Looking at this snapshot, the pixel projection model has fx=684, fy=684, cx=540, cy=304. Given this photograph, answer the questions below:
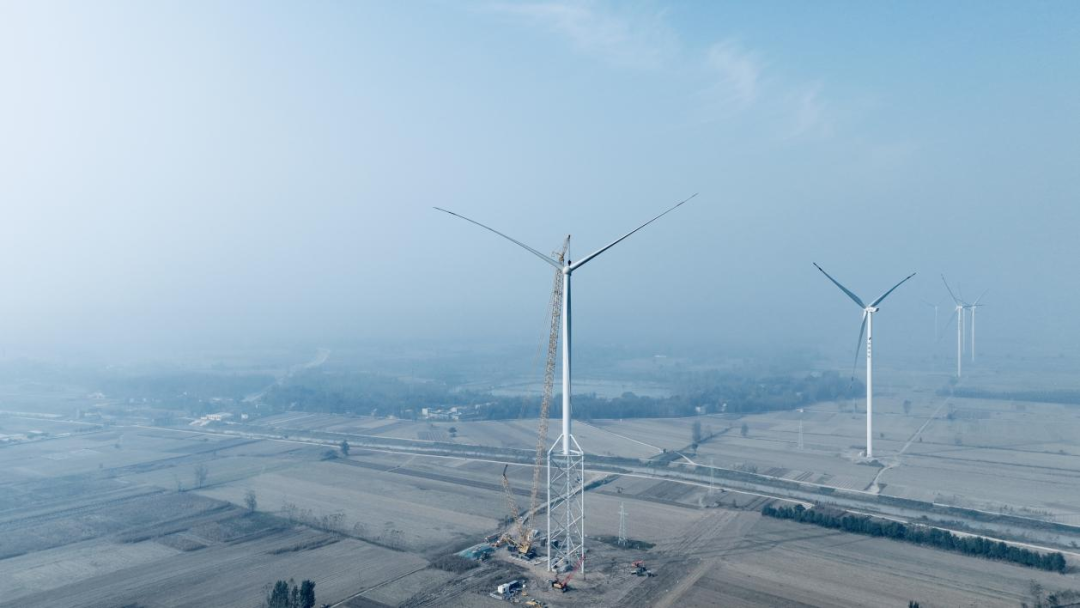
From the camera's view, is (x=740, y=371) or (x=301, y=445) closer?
(x=301, y=445)

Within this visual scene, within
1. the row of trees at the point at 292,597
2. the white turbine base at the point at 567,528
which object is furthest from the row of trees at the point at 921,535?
the row of trees at the point at 292,597

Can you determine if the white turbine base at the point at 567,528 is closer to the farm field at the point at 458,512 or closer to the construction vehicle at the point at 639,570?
the farm field at the point at 458,512

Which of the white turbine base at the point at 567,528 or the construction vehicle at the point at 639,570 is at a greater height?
the white turbine base at the point at 567,528

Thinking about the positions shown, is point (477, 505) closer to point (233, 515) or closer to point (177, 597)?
point (233, 515)

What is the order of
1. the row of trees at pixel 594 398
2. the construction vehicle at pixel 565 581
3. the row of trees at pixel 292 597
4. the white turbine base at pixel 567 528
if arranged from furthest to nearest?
1. the row of trees at pixel 594 398
2. the white turbine base at pixel 567 528
3. the construction vehicle at pixel 565 581
4. the row of trees at pixel 292 597

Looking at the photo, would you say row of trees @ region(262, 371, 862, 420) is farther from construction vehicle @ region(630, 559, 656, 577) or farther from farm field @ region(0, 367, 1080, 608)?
construction vehicle @ region(630, 559, 656, 577)

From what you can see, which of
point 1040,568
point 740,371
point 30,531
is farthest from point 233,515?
point 740,371

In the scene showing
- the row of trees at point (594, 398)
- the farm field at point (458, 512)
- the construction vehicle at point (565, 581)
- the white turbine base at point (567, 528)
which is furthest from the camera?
the row of trees at point (594, 398)

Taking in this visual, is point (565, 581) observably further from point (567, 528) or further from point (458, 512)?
point (458, 512)
